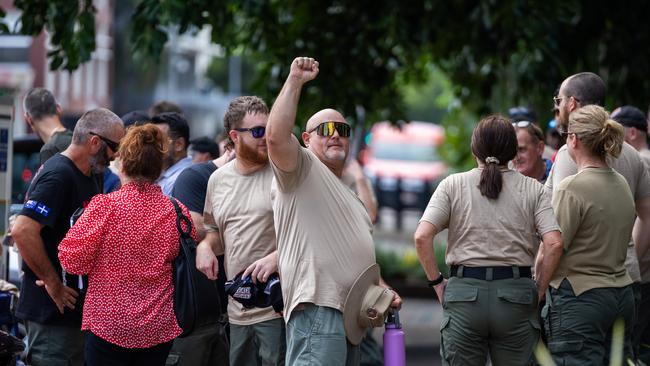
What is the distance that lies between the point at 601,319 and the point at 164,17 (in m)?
5.31

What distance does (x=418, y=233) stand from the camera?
623cm

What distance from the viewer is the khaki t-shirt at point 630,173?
675cm

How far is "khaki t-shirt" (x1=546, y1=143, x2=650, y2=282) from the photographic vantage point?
675 centimetres

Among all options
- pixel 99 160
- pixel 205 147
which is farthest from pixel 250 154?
pixel 205 147

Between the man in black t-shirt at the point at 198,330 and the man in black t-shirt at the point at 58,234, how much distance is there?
0.47m

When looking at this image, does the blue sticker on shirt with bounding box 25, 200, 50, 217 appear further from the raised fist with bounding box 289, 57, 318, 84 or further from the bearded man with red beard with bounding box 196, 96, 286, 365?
the raised fist with bounding box 289, 57, 318, 84

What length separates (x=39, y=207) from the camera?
6434 millimetres

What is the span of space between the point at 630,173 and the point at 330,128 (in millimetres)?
2016

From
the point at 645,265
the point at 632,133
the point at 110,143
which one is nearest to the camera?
the point at 110,143

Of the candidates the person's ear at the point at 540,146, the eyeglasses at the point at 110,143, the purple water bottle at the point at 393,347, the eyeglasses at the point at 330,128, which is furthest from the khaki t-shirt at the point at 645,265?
the eyeglasses at the point at 110,143

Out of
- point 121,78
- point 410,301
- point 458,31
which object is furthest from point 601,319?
point 121,78

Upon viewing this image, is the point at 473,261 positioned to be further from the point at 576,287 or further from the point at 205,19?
the point at 205,19

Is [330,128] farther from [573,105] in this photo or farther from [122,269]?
[573,105]

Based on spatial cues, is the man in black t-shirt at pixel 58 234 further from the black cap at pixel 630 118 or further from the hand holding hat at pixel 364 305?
the black cap at pixel 630 118
